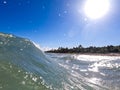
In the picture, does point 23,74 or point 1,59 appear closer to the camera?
point 23,74

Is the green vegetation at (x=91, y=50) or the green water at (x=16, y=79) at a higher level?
the green vegetation at (x=91, y=50)

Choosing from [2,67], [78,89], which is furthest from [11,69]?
[78,89]

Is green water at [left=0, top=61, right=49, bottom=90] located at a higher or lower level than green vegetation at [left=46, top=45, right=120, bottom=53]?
lower

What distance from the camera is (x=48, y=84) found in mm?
6508

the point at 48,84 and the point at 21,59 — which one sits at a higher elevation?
the point at 21,59

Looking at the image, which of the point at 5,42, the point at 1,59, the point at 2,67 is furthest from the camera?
the point at 5,42

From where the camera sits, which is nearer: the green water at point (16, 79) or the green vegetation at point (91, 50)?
the green water at point (16, 79)

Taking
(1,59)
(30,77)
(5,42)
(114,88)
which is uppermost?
(5,42)

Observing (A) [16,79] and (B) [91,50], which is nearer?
(A) [16,79]

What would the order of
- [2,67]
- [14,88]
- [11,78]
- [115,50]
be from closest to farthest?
[14,88] < [11,78] < [2,67] < [115,50]

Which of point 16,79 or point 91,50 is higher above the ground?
point 91,50

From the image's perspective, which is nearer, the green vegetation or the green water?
the green water

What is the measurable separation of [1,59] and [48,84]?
149 centimetres

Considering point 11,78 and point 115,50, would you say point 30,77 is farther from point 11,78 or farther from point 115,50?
point 115,50
